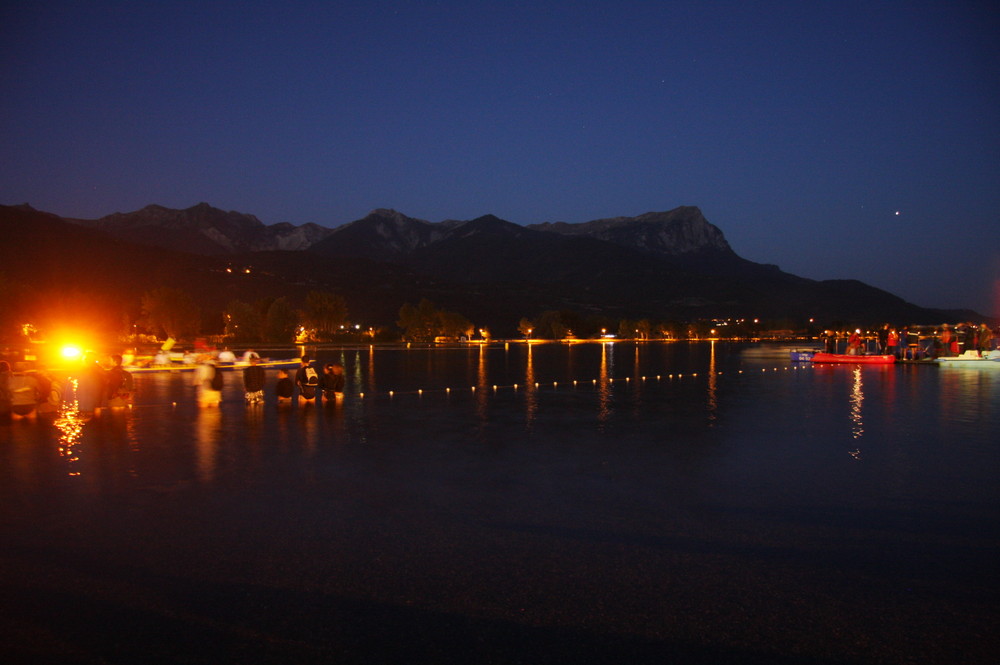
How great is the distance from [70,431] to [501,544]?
1194 cm

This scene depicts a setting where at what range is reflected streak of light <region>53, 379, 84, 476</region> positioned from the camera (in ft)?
38.3

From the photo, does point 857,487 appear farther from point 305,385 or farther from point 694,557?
point 305,385

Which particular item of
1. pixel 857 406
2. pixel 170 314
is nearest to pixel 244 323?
pixel 170 314

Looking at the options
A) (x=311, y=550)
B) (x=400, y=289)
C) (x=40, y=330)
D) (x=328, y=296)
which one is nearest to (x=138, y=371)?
(x=311, y=550)

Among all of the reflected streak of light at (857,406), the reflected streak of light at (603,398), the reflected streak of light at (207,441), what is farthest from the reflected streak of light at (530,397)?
the reflected streak of light at (857,406)

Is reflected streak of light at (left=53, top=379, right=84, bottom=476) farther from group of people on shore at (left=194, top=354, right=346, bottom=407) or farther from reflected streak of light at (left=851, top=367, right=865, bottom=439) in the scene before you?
reflected streak of light at (left=851, top=367, right=865, bottom=439)

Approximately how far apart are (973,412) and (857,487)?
1092 cm

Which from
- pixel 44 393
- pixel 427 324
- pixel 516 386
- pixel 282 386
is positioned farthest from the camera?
pixel 427 324

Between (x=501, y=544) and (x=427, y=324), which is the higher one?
(x=427, y=324)

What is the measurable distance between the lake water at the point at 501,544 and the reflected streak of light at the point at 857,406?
553 mm

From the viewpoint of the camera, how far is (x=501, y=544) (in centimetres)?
708

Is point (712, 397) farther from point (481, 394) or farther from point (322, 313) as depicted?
point (322, 313)

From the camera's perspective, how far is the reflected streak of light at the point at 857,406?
48.4 feet

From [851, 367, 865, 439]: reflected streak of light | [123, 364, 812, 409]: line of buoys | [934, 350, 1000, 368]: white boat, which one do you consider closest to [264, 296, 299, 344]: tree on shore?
[123, 364, 812, 409]: line of buoys
